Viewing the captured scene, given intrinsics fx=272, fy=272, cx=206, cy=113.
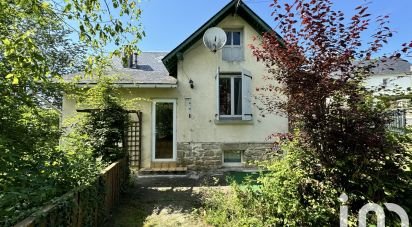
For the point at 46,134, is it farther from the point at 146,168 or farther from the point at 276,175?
the point at 146,168

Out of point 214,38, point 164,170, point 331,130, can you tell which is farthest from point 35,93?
point 214,38

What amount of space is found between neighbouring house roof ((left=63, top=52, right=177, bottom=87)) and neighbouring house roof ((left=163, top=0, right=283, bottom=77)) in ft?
2.48

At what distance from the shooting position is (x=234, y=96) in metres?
10.0

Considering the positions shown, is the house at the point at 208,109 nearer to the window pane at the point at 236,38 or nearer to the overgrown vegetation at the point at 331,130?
the window pane at the point at 236,38

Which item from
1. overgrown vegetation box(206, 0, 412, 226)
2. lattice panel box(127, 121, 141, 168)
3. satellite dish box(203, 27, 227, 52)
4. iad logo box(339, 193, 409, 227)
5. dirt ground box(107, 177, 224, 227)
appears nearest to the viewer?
iad logo box(339, 193, 409, 227)

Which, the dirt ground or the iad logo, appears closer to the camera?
the iad logo

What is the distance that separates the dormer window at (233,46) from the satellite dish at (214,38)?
818 millimetres

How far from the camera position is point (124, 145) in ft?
21.9

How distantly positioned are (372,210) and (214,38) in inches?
278

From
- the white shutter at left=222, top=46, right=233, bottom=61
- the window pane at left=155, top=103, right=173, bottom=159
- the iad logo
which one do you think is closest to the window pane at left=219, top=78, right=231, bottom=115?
the white shutter at left=222, top=46, right=233, bottom=61

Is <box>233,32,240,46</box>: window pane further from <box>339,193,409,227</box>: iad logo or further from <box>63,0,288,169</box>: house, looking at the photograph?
<box>339,193,409,227</box>: iad logo

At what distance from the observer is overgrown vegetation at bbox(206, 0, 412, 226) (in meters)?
3.83

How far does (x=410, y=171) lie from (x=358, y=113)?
122cm

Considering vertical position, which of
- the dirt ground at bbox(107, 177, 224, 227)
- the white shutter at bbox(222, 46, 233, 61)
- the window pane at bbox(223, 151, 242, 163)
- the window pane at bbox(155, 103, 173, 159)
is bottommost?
the dirt ground at bbox(107, 177, 224, 227)
